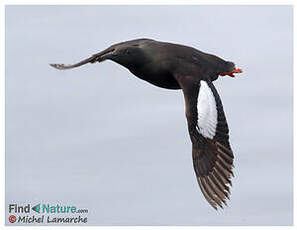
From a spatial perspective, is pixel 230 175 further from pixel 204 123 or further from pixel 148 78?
pixel 148 78

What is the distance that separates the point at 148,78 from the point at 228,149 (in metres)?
1.52

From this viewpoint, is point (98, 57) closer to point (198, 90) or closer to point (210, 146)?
point (198, 90)

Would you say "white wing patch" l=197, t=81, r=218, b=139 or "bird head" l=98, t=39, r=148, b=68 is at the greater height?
"bird head" l=98, t=39, r=148, b=68

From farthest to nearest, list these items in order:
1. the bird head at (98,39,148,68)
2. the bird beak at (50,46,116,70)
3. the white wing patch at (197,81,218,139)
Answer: the bird beak at (50,46,116,70), the bird head at (98,39,148,68), the white wing patch at (197,81,218,139)

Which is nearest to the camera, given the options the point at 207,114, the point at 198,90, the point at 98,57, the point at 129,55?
the point at 207,114

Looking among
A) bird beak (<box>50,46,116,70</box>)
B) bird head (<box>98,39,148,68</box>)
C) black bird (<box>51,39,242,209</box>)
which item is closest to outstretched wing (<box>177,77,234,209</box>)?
black bird (<box>51,39,242,209</box>)

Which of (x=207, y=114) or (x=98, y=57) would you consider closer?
(x=207, y=114)

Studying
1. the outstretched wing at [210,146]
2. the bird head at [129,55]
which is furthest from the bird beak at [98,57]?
the outstretched wing at [210,146]

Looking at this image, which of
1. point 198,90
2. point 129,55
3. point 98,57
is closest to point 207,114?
point 198,90

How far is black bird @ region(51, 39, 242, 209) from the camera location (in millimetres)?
14297

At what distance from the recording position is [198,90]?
47.5ft

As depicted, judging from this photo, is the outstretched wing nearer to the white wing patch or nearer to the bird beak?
the white wing patch

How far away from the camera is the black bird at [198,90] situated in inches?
563

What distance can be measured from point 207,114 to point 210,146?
40cm
